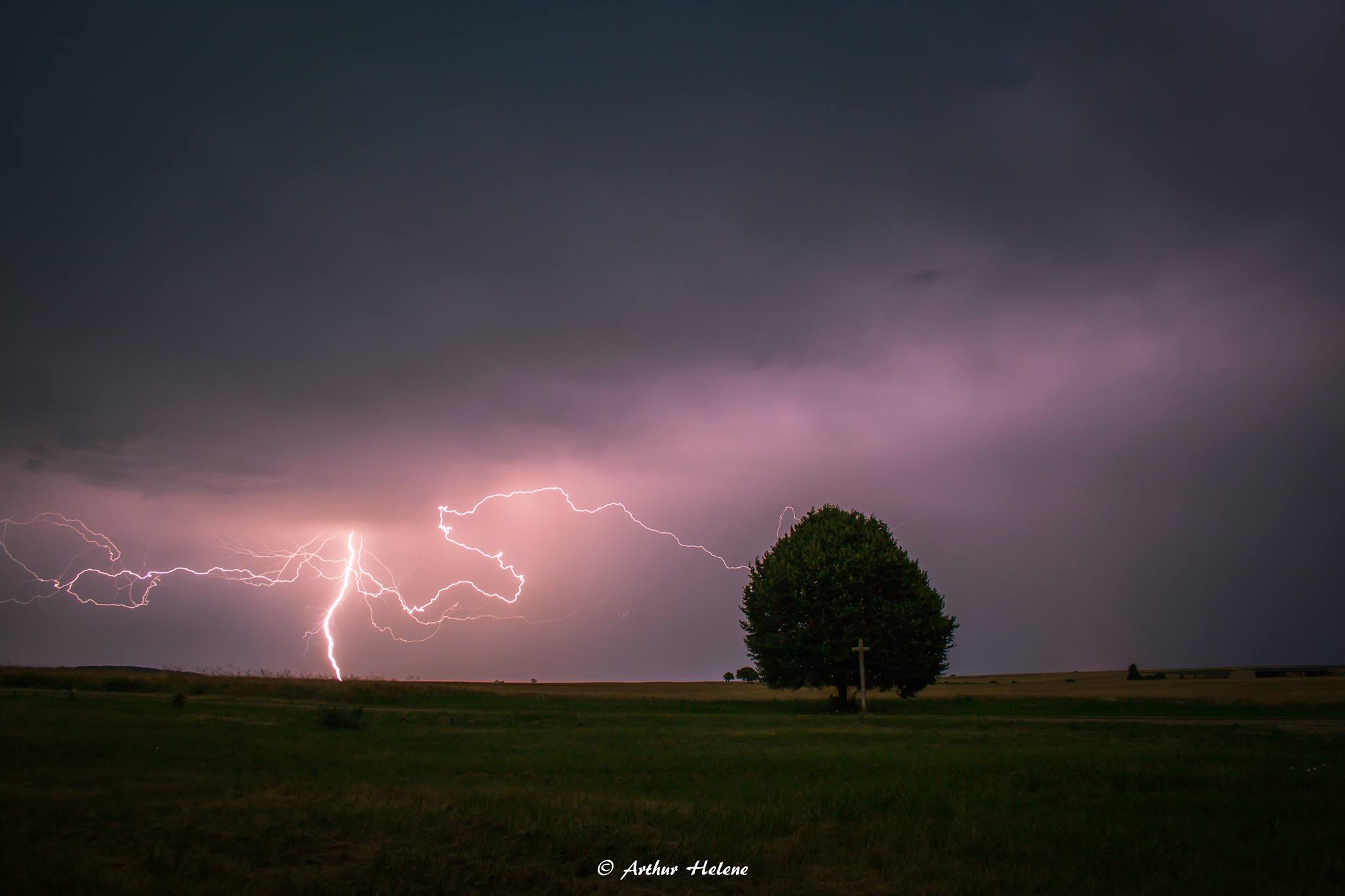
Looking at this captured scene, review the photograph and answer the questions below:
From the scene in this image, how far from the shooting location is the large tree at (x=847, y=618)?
42.9 meters

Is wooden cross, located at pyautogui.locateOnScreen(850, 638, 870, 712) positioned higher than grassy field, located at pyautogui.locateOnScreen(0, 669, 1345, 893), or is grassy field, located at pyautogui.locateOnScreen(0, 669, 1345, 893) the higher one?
grassy field, located at pyautogui.locateOnScreen(0, 669, 1345, 893)

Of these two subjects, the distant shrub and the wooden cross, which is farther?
the wooden cross

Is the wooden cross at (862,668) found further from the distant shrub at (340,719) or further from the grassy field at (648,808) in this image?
the distant shrub at (340,719)

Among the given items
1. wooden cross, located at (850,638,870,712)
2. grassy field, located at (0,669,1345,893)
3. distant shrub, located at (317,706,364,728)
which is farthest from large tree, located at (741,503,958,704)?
distant shrub, located at (317,706,364,728)

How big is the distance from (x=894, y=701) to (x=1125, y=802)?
136 feet

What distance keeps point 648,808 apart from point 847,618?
34.9m

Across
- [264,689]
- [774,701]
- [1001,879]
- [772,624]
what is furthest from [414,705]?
[1001,879]

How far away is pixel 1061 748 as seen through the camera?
18562 mm

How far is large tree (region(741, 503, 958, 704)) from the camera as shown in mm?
42875

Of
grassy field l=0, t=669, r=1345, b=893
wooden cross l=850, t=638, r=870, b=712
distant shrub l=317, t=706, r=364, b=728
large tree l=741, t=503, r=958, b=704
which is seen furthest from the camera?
large tree l=741, t=503, r=958, b=704

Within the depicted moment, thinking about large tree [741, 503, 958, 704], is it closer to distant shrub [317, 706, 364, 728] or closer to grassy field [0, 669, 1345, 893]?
grassy field [0, 669, 1345, 893]

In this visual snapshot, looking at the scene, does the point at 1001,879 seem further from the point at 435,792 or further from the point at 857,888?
the point at 435,792

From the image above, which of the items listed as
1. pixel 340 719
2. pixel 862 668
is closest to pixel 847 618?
pixel 862 668

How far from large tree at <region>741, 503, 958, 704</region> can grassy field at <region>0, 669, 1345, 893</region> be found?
1946 cm
